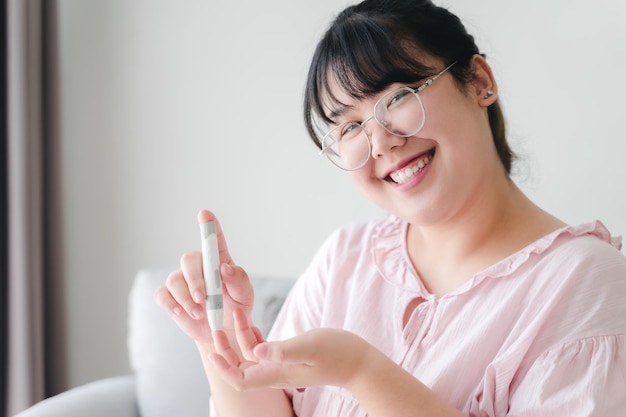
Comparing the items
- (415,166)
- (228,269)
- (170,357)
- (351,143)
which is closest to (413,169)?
(415,166)

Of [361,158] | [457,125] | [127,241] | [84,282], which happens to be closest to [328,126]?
[361,158]

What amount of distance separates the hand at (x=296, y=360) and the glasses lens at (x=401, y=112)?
0.33 metres

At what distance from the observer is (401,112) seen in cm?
108

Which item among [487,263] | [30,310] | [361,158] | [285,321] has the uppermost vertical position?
[361,158]

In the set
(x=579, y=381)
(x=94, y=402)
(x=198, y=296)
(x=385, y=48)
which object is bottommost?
(x=94, y=402)

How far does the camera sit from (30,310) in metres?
2.27

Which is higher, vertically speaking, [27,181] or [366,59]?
[366,59]

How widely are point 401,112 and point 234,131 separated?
105cm

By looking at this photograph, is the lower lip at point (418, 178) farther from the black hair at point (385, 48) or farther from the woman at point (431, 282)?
the black hair at point (385, 48)

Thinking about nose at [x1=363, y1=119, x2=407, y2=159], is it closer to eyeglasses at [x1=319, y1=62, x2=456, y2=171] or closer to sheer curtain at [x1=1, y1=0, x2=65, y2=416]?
eyeglasses at [x1=319, y1=62, x2=456, y2=171]

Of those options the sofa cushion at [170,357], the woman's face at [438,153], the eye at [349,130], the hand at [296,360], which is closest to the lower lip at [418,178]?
the woman's face at [438,153]

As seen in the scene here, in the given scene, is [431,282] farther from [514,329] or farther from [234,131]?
[234,131]

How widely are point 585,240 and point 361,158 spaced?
37cm

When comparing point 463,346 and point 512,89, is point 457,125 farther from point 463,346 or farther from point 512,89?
point 512,89
